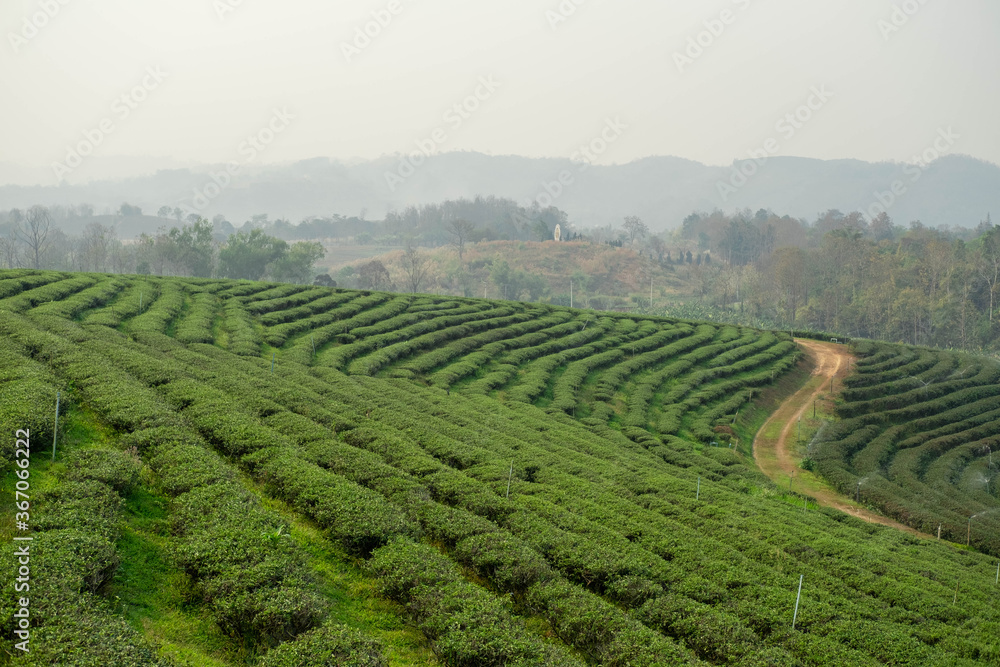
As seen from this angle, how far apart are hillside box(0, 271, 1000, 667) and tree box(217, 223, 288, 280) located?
6763 cm

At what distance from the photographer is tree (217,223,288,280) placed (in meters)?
93.9

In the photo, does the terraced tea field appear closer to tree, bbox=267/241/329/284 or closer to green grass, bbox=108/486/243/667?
green grass, bbox=108/486/243/667

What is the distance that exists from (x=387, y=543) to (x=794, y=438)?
3387cm

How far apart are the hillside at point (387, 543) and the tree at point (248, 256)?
222ft

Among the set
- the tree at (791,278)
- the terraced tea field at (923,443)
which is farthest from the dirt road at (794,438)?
the tree at (791,278)

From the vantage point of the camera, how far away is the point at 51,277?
123 feet

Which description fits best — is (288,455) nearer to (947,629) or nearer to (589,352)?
(947,629)

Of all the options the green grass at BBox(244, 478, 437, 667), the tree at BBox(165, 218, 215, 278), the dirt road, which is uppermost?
the tree at BBox(165, 218, 215, 278)

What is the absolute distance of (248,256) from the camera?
94.1 m

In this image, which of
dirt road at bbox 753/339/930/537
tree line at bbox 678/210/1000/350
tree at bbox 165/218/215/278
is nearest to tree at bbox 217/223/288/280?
tree at bbox 165/218/215/278

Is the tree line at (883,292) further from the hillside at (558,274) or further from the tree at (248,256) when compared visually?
the tree at (248,256)

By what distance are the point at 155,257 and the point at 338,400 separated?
91.4m

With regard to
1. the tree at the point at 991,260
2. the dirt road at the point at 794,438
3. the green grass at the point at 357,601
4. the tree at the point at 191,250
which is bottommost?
the dirt road at the point at 794,438

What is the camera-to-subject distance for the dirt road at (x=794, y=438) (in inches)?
1222
